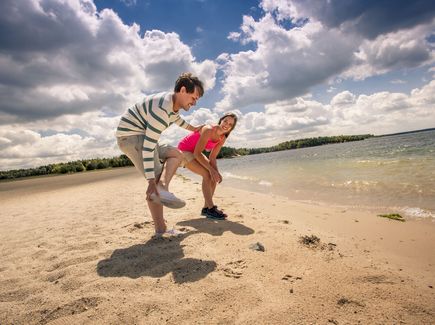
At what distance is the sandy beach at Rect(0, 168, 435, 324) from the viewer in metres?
1.84

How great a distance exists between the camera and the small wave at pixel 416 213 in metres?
4.31

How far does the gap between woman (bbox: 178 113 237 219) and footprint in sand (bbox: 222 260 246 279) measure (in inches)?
73.1

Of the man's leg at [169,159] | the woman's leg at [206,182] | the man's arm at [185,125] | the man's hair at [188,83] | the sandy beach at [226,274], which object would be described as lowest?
the sandy beach at [226,274]

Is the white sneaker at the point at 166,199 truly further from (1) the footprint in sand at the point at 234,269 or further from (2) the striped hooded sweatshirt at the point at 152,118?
(1) the footprint in sand at the point at 234,269

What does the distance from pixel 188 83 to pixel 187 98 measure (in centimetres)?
18

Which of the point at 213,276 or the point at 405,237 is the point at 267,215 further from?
the point at 213,276

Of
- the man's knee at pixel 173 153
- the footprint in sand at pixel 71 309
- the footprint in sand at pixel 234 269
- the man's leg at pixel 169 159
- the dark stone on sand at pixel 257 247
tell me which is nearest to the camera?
the footprint in sand at pixel 71 309

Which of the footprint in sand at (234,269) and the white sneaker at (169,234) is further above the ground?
the white sneaker at (169,234)

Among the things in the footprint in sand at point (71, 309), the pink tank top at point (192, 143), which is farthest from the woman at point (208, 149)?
the footprint in sand at point (71, 309)

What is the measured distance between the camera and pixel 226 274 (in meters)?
2.37

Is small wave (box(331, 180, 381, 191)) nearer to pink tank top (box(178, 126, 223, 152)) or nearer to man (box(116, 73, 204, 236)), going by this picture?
pink tank top (box(178, 126, 223, 152))

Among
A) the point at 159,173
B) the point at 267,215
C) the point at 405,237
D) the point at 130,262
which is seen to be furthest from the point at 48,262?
the point at 405,237

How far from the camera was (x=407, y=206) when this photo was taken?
4953 millimetres

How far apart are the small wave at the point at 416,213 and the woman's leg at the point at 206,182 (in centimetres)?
→ 333
